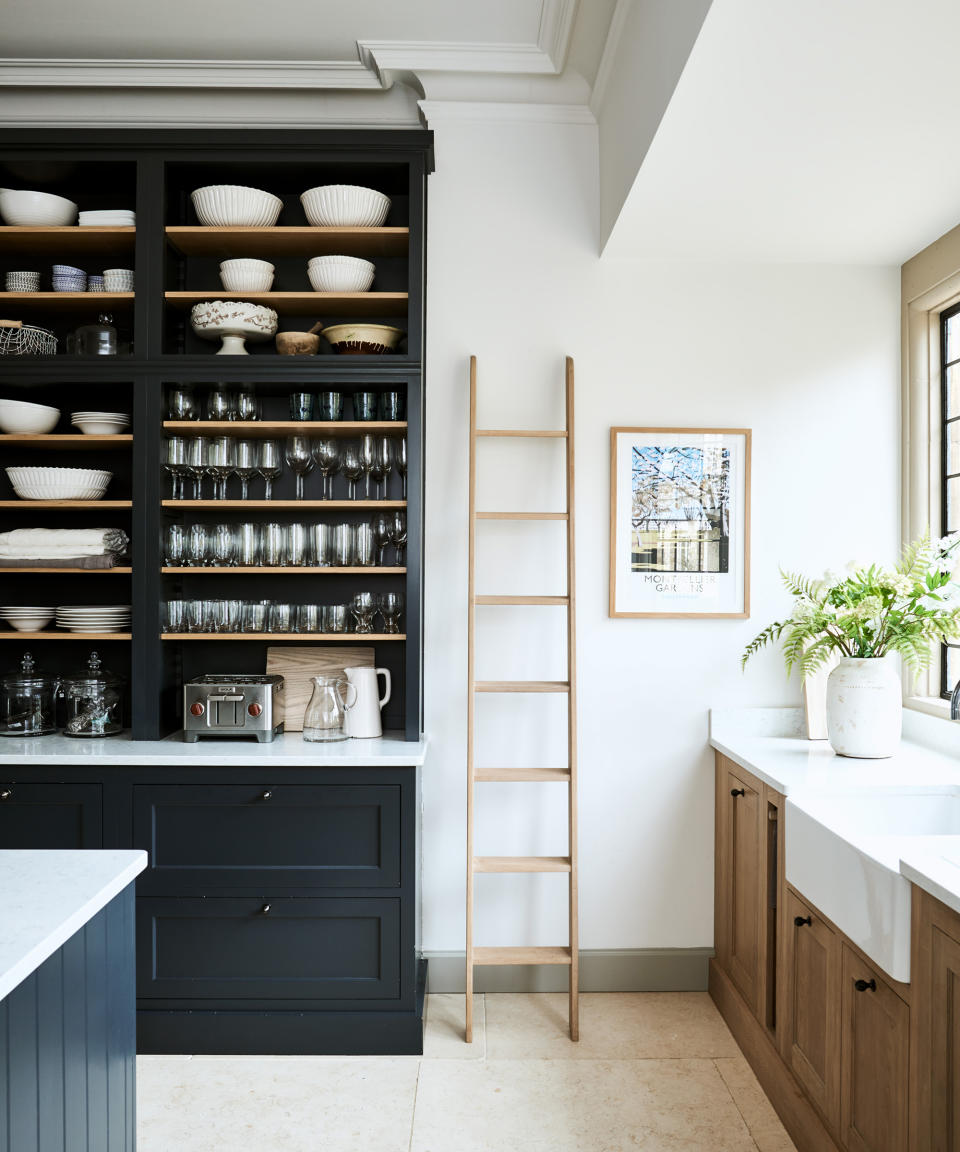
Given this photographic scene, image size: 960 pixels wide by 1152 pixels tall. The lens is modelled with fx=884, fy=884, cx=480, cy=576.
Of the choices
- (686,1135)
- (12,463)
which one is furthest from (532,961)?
(12,463)

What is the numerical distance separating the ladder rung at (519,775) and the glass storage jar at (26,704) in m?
1.42

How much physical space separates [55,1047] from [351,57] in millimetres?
2858

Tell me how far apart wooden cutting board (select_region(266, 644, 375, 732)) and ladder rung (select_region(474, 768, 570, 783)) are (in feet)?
1.81

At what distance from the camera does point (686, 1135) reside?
223cm

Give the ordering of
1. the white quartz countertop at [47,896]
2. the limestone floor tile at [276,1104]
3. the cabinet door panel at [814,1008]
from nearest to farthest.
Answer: the white quartz countertop at [47,896], the cabinet door panel at [814,1008], the limestone floor tile at [276,1104]

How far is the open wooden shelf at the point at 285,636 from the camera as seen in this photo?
9.11ft

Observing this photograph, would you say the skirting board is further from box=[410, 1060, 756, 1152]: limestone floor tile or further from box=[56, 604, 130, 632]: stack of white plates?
box=[56, 604, 130, 632]: stack of white plates

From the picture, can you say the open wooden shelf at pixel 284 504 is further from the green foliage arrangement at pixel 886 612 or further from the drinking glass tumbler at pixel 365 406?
the green foliage arrangement at pixel 886 612

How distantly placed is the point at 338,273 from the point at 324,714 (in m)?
1.41

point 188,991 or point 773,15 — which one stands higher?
point 773,15

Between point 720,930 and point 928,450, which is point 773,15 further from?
point 720,930

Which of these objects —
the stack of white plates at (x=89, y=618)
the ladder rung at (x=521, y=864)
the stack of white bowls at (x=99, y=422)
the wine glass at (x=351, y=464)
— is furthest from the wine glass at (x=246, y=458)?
the ladder rung at (x=521, y=864)

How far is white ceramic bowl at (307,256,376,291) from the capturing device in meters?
2.83

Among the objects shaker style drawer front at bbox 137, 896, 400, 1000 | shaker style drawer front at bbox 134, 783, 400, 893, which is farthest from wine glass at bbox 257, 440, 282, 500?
shaker style drawer front at bbox 137, 896, 400, 1000
